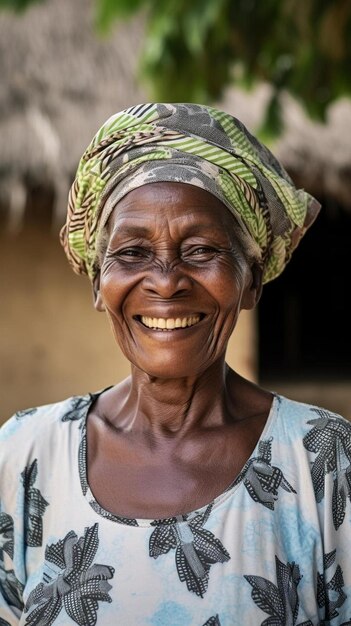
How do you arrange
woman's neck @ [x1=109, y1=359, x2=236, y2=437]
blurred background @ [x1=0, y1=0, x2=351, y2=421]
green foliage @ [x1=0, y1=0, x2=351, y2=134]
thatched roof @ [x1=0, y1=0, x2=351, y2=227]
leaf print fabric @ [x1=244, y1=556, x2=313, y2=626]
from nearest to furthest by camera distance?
leaf print fabric @ [x1=244, y1=556, x2=313, y2=626] → woman's neck @ [x1=109, y1=359, x2=236, y2=437] → green foliage @ [x1=0, y1=0, x2=351, y2=134] → thatched roof @ [x1=0, y1=0, x2=351, y2=227] → blurred background @ [x1=0, y1=0, x2=351, y2=421]

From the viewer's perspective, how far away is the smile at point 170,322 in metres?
1.83

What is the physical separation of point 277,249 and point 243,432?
0.41m

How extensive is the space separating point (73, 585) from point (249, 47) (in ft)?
7.95

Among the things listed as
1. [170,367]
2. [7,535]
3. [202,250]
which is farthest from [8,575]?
[202,250]

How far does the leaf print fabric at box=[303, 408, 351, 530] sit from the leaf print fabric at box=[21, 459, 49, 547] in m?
0.55

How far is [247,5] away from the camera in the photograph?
3543 mm

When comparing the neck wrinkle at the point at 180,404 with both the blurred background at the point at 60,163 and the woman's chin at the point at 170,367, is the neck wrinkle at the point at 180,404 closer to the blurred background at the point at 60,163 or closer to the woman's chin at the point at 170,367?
the woman's chin at the point at 170,367

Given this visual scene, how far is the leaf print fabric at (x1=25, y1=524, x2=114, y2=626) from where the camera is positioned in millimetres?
1771

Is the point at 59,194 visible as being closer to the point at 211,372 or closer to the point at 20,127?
the point at 20,127

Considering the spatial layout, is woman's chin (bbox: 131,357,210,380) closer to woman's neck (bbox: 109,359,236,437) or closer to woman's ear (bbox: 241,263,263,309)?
woman's neck (bbox: 109,359,236,437)

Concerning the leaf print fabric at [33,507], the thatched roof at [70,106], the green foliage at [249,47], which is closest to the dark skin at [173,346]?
the leaf print fabric at [33,507]

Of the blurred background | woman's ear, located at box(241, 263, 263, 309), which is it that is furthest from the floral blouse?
the blurred background

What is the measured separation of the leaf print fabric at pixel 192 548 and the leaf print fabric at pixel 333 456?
0.75 ft

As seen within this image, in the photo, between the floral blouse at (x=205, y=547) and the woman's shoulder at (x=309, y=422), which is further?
the woman's shoulder at (x=309, y=422)
